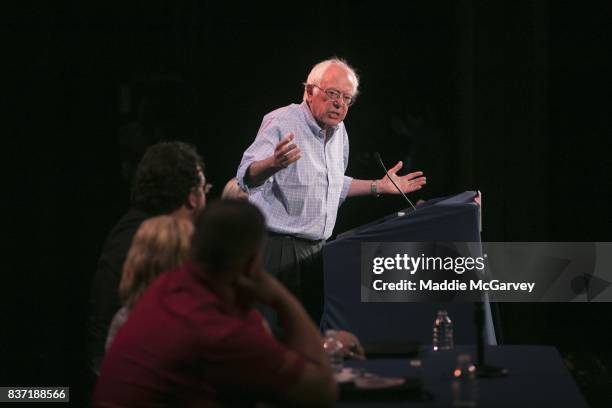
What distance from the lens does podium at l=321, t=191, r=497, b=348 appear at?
13.2 ft

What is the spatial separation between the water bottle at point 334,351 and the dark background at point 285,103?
2829mm

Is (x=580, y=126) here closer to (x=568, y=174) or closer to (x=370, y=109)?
→ (x=568, y=174)

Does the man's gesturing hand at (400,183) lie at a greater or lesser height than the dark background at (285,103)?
lesser

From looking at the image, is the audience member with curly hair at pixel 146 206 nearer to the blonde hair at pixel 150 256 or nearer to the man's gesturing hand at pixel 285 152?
the blonde hair at pixel 150 256

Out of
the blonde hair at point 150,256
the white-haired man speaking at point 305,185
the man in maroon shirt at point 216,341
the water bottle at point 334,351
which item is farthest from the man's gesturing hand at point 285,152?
the man in maroon shirt at point 216,341

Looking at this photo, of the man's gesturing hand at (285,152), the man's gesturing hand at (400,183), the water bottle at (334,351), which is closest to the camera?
the water bottle at (334,351)

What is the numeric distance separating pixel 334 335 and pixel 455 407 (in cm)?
70

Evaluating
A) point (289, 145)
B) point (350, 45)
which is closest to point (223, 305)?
point (289, 145)

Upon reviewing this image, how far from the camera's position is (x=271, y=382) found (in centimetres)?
197

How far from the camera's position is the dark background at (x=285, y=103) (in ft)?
17.6

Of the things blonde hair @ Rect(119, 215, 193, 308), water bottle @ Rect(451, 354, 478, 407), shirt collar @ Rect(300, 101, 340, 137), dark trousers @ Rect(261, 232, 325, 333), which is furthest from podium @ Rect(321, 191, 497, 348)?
blonde hair @ Rect(119, 215, 193, 308)

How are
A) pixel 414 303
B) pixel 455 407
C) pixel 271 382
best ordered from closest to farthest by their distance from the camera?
1. pixel 271 382
2. pixel 455 407
3. pixel 414 303

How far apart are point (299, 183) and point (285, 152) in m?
0.61

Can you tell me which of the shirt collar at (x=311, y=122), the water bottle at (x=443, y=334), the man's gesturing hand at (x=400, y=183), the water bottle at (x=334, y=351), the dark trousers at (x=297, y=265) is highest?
the shirt collar at (x=311, y=122)
